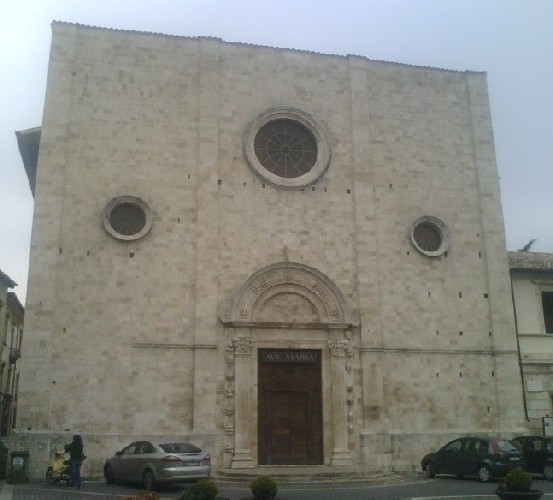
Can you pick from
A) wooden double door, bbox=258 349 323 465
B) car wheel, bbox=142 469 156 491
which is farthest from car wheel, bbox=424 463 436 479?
car wheel, bbox=142 469 156 491

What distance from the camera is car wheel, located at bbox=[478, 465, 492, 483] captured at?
17859 mm

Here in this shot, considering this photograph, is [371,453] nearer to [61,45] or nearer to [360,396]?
[360,396]

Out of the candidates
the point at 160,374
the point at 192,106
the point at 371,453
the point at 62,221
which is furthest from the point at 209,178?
the point at 371,453

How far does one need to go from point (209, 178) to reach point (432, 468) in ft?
37.1

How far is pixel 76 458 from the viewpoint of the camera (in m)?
16.9

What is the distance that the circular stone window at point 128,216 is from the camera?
2059 cm

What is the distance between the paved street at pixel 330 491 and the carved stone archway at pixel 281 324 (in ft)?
7.69

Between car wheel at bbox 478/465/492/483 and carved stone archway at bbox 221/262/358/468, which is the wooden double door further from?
car wheel at bbox 478/465/492/483

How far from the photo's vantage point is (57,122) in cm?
2088

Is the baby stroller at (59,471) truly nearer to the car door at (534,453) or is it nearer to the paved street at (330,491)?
the paved street at (330,491)

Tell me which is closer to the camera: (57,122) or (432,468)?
(432,468)

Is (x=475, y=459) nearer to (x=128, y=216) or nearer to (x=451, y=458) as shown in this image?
(x=451, y=458)

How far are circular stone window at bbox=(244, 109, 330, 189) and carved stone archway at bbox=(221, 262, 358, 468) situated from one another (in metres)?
3.22

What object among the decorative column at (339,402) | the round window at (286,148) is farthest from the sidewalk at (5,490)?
the round window at (286,148)
